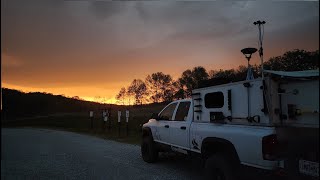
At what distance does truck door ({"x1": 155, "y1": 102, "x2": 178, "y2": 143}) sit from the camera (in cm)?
999

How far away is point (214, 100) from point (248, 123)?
4.44ft

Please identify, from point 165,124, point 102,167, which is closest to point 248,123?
point 165,124

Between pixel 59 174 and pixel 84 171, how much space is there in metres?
0.73

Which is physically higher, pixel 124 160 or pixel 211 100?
pixel 211 100

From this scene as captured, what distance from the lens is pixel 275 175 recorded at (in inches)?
231

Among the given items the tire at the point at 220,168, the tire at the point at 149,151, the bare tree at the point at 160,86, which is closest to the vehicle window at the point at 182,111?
the tire at the point at 149,151

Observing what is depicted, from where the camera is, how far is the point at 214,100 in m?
7.59

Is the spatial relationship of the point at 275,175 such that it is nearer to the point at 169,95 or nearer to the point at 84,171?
the point at 84,171

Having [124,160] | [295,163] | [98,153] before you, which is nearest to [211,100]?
[295,163]

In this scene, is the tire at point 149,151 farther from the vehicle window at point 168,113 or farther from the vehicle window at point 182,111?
the vehicle window at point 182,111

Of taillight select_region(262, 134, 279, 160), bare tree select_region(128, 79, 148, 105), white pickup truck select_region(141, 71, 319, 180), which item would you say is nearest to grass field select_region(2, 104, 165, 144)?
white pickup truck select_region(141, 71, 319, 180)

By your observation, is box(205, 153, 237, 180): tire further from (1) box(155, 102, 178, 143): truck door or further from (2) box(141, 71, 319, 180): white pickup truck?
(1) box(155, 102, 178, 143): truck door

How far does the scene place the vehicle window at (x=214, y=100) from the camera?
7.33 metres

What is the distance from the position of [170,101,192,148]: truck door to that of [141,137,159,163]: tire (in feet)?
5.09
